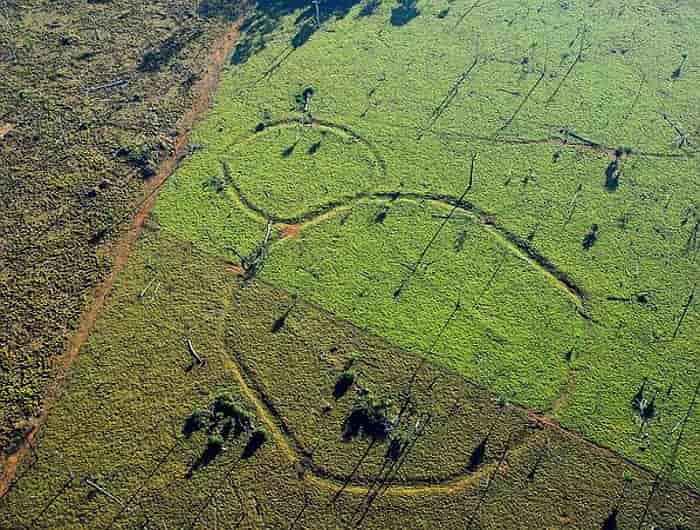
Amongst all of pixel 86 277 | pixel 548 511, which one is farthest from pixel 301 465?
pixel 86 277

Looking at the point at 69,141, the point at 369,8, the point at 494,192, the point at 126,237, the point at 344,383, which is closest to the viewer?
the point at 344,383

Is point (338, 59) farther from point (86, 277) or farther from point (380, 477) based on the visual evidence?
point (380, 477)

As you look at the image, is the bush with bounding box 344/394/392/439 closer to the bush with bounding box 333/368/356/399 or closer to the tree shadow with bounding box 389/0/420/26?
the bush with bounding box 333/368/356/399

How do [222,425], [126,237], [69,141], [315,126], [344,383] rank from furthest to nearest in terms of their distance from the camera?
[315,126] → [69,141] → [126,237] → [344,383] → [222,425]

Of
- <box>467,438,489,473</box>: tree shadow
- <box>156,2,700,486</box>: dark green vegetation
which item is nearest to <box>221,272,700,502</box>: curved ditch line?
<box>156,2,700,486</box>: dark green vegetation

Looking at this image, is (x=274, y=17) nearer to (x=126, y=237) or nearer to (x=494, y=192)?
(x=126, y=237)

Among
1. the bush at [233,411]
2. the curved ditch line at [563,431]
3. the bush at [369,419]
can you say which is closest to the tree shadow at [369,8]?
the curved ditch line at [563,431]

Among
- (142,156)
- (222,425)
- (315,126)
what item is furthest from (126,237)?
(315,126)
